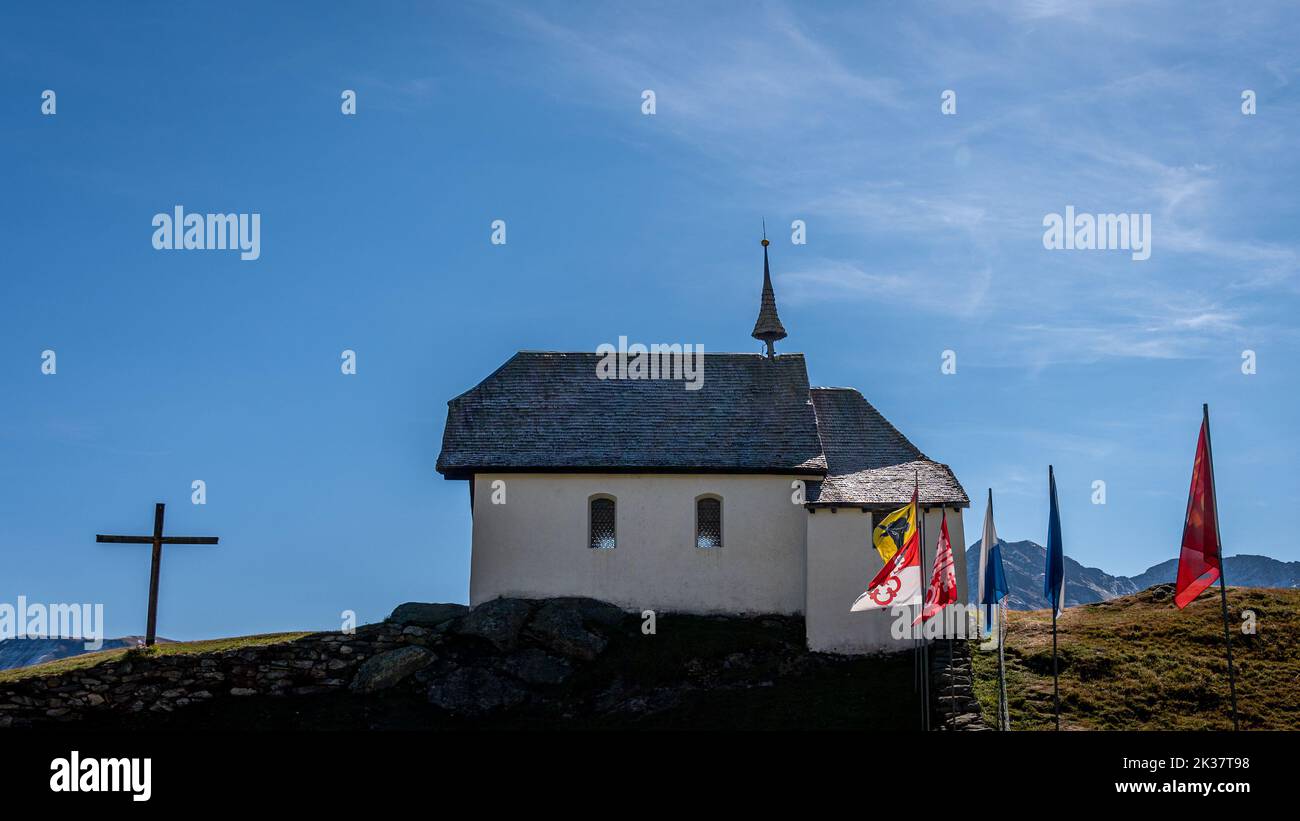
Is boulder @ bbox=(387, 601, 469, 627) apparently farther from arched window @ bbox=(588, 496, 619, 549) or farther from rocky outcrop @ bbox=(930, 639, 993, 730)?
rocky outcrop @ bbox=(930, 639, 993, 730)

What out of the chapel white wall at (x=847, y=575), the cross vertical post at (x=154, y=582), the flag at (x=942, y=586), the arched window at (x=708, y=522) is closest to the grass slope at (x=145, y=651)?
the cross vertical post at (x=154, y=582)

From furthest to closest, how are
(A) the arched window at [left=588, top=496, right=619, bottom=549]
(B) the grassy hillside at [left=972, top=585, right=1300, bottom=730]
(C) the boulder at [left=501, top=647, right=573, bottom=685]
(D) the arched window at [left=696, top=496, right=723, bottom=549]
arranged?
(D) the arched window at [left=696, top=496, right=723, bottom=549], (A) the arched window at [left=588, top=496, right=619, bottom=549], (C) the boulder at [left=501, top=647, right=573, bottom=685], (B) the grassy hillside at [left=972, top=585, right=1300, bottom=730]

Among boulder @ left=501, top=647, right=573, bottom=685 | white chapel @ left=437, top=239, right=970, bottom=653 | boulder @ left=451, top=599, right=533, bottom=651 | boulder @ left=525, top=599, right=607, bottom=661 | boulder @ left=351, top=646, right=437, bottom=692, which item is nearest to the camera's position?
boulder @ left=351, top=646, right=437, bottom=692

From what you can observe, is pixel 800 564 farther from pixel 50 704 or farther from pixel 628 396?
pixel 50 704

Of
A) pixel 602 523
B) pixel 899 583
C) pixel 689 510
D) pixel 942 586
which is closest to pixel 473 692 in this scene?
pixel 602 523

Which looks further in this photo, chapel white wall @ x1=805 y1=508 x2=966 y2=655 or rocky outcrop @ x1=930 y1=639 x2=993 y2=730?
chapel white wall @ x1=805 y1=508 x2=966 y2=655

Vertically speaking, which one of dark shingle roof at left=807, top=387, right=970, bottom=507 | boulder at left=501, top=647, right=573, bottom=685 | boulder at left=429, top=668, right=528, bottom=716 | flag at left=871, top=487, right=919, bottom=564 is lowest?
boulder at left=429, top=668, right=528, bottom=716

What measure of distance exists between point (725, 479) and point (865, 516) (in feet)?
16.2

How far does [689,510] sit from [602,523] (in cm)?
296

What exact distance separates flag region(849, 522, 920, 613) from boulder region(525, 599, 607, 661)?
1003 centimetres

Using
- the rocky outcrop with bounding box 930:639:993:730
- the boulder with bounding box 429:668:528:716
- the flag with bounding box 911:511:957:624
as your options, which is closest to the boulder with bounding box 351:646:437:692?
the boulder with bounding box 429:668:528:716

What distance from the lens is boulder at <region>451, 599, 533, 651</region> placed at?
136ft

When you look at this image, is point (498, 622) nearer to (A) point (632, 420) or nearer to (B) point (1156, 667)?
(A) point (632, 420)
